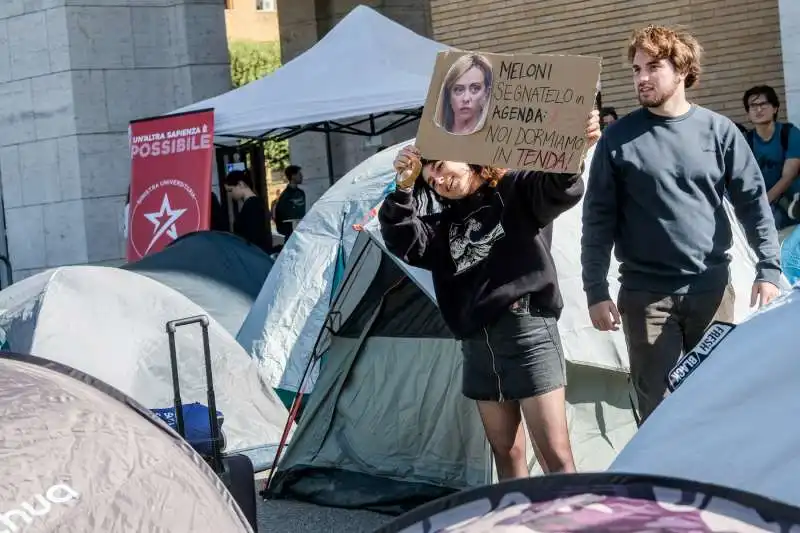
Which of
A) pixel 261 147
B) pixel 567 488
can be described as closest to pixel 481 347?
pixel 567 488

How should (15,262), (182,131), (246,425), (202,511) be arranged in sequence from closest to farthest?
(202,511), (246,425), (182,131), (15,262)

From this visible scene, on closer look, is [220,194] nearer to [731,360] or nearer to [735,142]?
[735,142]

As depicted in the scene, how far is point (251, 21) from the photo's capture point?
62.8 m

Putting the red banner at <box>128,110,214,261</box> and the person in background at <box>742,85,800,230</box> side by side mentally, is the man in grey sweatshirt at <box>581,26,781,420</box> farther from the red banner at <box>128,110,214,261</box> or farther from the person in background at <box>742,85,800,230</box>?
the red banner at <box>128,110,214,261</box>

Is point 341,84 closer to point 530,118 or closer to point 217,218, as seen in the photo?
point 217,218

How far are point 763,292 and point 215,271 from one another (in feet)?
17.8

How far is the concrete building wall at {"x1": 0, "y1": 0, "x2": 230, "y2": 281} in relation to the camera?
601 inches

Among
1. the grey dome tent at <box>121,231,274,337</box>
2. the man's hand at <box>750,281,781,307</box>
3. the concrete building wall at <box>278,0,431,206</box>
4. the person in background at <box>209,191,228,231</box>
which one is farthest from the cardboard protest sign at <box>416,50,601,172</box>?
the concrete building wall at <box>278,0,431,206</box>

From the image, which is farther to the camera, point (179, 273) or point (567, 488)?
point (179, 273)

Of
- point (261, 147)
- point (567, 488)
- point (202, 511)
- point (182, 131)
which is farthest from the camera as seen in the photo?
point (261, 147)

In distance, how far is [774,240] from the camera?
4.81m

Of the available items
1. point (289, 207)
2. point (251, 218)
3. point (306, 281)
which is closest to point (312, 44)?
point (289, 207)

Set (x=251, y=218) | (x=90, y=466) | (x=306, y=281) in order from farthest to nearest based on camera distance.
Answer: (x=251, y=218) < (x=306, y=281) < (x=90, y=466)

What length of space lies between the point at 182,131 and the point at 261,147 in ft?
7.12
